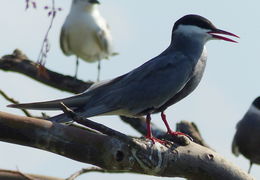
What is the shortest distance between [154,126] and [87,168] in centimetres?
250

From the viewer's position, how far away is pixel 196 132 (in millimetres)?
6590

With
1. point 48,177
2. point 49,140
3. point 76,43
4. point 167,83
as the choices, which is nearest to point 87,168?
point 48,177

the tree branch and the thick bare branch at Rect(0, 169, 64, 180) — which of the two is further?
the tree branch

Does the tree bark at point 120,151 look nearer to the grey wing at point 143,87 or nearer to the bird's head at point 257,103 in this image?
the grey wing at point 143,87

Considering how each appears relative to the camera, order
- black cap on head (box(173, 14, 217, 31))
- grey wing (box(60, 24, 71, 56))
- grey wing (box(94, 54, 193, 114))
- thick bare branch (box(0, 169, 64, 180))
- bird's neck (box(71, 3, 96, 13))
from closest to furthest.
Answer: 1. thick bare branch (box(0, 169, 64, 180))
2. grey wing (box(94, 54, 193, 114))
3. black cap on head (box(173, 14, 217, 31))
4. grey wing (box(60, 24, 71, 56))
5. bird's neck (box(71, 3, 96, 13))

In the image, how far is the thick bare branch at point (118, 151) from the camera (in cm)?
392

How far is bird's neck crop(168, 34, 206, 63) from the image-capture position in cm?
598

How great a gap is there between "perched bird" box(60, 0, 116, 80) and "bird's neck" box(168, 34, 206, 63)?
24.6 feet

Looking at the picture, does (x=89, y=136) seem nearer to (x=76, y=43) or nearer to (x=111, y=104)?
(x=111, y=104)

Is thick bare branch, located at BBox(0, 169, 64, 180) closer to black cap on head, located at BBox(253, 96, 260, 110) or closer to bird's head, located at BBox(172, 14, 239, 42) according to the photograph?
bird's head, located at BBox(172, 14, 239, 42)

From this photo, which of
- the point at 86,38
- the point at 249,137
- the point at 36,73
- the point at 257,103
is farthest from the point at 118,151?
the point at 86,38

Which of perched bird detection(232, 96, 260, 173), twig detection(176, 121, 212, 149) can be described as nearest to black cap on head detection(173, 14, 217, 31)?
twig detection(176, 121, 212, 149)

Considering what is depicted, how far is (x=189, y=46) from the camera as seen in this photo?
238 inches

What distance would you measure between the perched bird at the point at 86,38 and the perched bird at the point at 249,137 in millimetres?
3259
